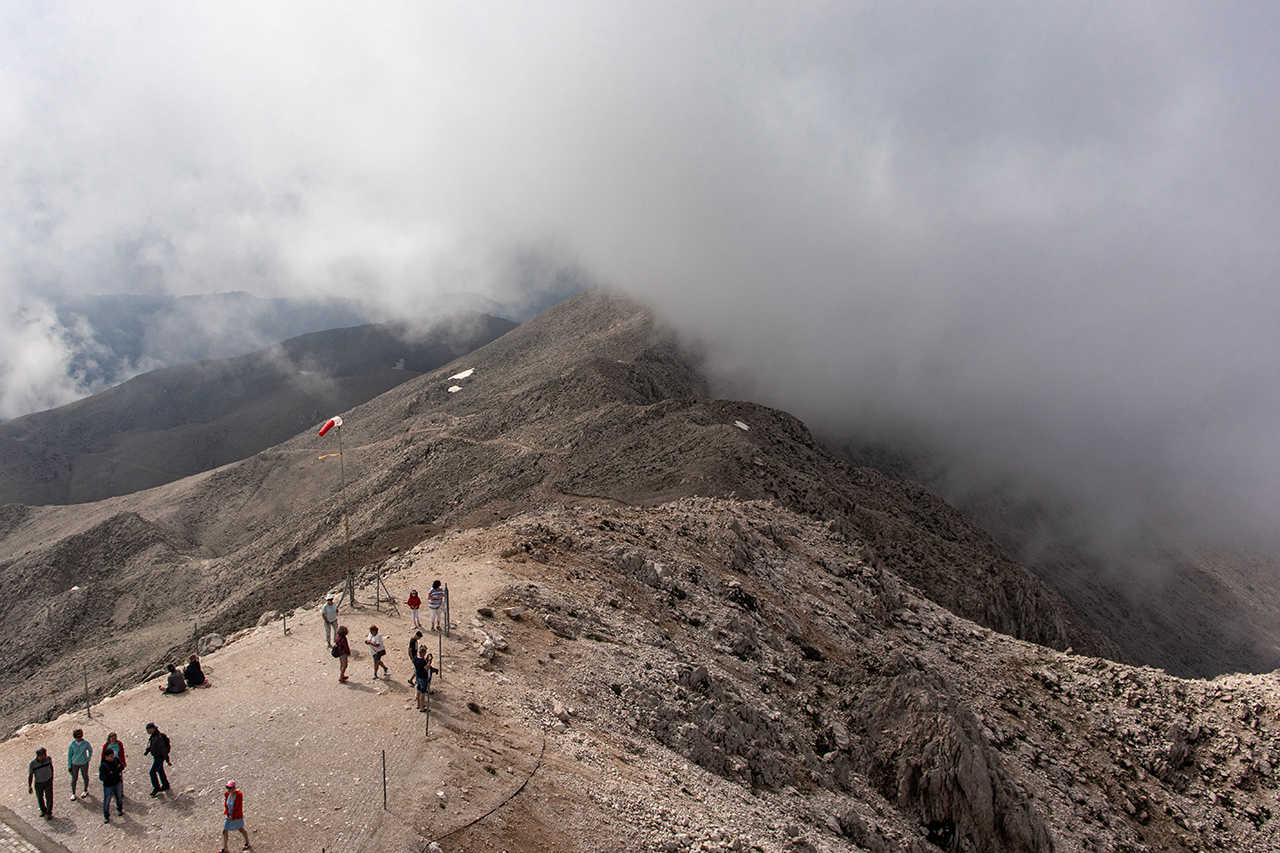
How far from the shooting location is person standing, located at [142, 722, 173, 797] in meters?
19.8

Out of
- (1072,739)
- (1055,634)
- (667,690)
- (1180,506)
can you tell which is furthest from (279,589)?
(1180,506)

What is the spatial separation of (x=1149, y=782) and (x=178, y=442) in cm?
18083

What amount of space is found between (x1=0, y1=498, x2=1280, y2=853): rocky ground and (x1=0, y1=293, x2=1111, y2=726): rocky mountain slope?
26.6ft

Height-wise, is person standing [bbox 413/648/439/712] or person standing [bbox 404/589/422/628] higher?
person standing [bbox 404/589/422/628]

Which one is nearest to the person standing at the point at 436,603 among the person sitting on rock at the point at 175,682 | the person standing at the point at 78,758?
the person sitting on rock at the point at 175,682

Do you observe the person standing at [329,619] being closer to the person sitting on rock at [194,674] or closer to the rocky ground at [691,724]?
the rocky ground at [691,724]

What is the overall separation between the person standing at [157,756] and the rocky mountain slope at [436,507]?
125ft

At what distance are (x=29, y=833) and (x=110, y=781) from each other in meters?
1.81

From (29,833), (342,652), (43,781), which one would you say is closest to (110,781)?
(43,781)

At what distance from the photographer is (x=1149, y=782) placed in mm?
42625

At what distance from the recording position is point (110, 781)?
1894cm

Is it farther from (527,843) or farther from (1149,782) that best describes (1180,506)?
(527,843)

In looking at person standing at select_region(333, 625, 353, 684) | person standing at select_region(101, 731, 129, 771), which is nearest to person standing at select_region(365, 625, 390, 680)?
person standing at select_region(333, 625, 353, 684)

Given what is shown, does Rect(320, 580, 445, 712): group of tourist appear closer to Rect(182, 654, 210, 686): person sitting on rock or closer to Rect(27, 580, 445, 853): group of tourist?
Rect(27, 580, 445, 853): group of tourist
